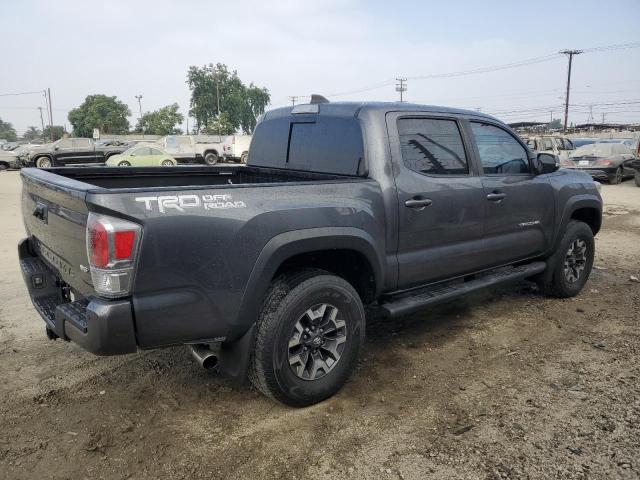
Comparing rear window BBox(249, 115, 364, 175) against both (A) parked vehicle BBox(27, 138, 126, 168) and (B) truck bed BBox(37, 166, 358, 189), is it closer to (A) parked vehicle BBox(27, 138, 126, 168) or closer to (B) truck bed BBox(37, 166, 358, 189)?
(B) truck bed BBox(37, 166, 358, 189)

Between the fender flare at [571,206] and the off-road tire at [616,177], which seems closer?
the fender flare at [571,206]

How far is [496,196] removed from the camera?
419 centimetres

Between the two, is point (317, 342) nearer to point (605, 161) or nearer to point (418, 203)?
point (418, 203)

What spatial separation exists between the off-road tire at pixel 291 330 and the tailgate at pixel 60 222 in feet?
3.22

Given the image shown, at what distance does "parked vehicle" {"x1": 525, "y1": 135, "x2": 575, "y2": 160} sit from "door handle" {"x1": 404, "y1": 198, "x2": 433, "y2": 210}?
1700 centimetres

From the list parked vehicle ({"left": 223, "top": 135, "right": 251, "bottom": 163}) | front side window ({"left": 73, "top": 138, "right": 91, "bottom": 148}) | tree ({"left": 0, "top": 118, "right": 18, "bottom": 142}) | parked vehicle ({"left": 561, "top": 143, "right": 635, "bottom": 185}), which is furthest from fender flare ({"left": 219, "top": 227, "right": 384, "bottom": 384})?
tree ({"left": 0, "top": 118, "right": 18, "bottom": 142})

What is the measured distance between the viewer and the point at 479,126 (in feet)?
14.1

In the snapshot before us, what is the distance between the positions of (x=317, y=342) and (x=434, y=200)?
1.38 m

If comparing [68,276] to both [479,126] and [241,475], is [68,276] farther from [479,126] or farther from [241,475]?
[479,126]

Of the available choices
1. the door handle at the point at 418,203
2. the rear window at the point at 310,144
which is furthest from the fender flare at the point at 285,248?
the rear window at the point at 310,144

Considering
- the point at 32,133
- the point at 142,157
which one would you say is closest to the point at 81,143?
the point at 142,157

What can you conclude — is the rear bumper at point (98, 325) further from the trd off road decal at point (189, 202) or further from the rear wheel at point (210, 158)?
the rear wheel at point (210, 158)

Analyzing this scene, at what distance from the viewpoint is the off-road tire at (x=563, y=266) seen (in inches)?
200

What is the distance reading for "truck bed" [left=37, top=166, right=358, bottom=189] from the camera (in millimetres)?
3920
